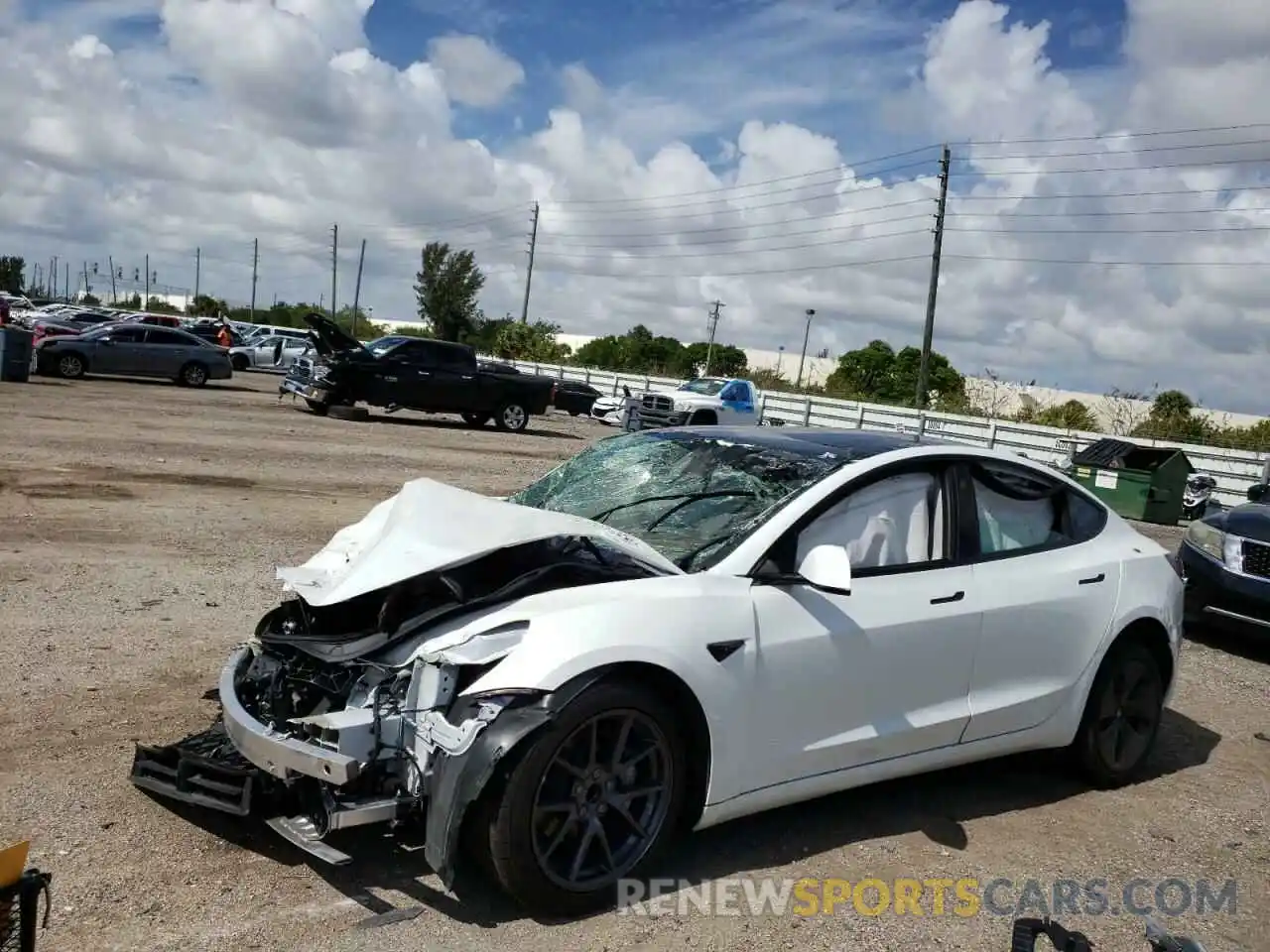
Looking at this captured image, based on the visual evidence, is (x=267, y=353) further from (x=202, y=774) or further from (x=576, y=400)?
(x=202, y=774)

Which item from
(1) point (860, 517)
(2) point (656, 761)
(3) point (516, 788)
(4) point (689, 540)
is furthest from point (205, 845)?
(1) point (860, 517)

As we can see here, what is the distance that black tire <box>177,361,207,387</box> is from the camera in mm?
28672

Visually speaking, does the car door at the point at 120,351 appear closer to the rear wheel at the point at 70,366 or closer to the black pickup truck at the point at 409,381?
the rear wheel at the point at 70,366

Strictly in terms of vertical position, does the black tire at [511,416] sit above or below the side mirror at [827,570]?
below

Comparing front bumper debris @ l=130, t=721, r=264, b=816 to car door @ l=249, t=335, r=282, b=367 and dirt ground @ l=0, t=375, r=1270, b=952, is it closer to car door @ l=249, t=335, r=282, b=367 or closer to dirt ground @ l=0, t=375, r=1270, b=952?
dirt ground @ l=0, t=375, r=1270, b=952

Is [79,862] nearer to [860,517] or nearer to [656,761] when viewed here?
[656,761]

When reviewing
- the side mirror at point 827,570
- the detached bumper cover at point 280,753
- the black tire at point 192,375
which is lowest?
the black tire at point 192,375

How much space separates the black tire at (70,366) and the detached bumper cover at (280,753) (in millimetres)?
25813

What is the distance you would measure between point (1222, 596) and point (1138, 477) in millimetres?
12208

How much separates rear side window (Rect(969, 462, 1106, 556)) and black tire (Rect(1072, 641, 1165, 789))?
61cm

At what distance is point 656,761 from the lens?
3822 mm

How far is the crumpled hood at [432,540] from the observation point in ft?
13.0

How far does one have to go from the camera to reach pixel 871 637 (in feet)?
14.1

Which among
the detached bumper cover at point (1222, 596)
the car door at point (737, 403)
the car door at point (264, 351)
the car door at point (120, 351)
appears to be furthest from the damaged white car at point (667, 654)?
the car door at point (264, 351)
